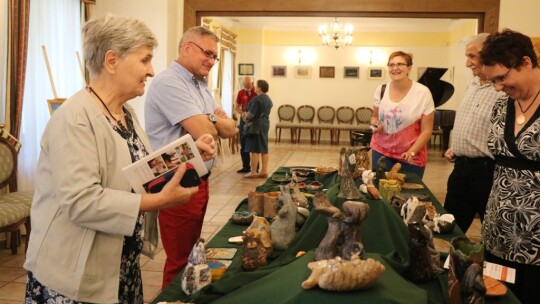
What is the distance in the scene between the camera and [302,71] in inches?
569

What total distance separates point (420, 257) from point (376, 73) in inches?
512

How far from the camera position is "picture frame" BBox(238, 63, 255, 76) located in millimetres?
13992

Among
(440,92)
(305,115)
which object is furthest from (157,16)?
(305,115)

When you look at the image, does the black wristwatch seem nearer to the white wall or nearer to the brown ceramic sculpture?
the brown ceramic sculpture

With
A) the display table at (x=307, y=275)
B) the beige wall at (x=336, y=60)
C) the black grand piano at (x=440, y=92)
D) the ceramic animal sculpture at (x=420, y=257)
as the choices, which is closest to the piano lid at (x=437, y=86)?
the black grand piano at (x=440, y=92)

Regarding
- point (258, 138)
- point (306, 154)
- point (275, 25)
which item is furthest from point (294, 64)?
point (258, 138)

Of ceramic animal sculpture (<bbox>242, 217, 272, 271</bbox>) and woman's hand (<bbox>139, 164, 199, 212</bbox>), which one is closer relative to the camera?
woman's hand (<bbox>139, 164, 199, 212</bbox>)

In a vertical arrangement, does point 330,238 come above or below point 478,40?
below

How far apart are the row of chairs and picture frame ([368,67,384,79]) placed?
0.90m

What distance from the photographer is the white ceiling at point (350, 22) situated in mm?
12523

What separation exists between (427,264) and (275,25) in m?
12.8

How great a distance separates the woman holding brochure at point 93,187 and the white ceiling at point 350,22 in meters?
10.8

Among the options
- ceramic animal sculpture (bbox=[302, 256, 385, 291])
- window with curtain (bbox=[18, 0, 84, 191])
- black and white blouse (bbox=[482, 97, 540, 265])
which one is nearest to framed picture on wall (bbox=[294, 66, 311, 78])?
window with curtain (bbox=[18, 0, 84, 191])

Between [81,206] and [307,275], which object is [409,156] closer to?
[307,275]
